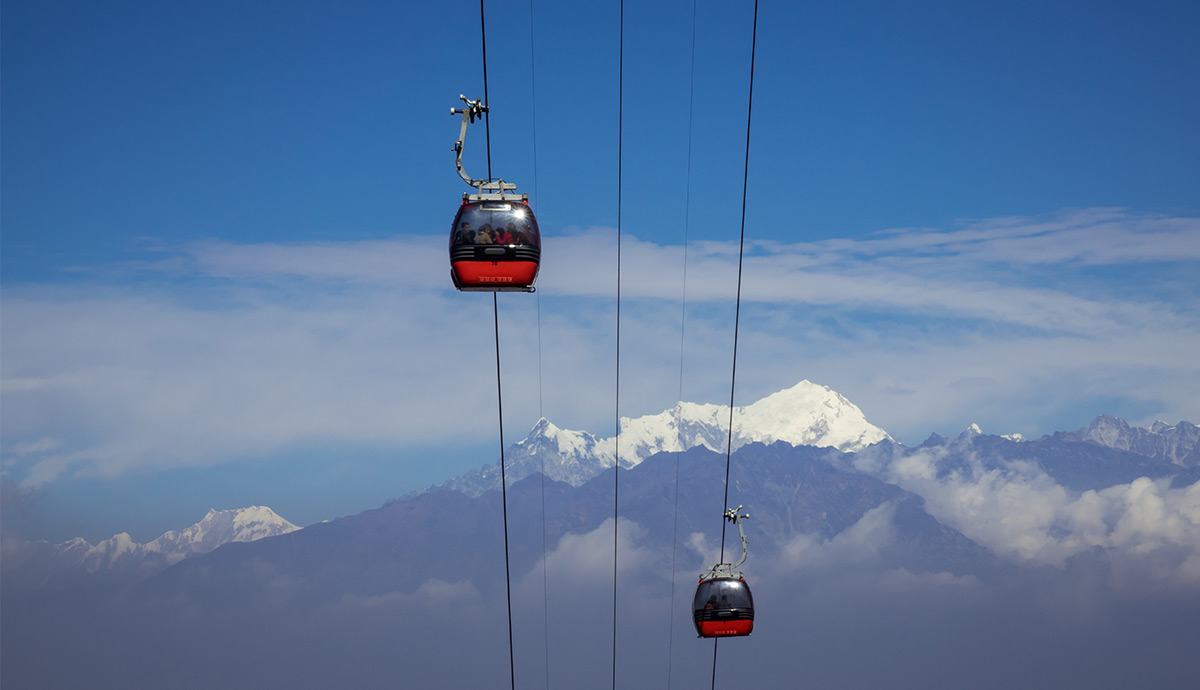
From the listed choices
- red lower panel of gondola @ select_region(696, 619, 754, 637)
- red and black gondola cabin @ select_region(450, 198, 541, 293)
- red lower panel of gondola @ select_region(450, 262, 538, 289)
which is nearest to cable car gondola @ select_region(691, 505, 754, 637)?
red lower panel of gondola @ select_region(696, 619, 754, 637)

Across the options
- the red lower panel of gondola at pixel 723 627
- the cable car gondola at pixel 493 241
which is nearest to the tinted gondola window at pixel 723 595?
the red lower panel of gondola at pixel 723 627

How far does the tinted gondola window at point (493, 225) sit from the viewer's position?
27078mm

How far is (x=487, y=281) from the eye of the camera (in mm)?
27359

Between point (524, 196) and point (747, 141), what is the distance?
518 centimetres

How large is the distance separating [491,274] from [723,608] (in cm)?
1877

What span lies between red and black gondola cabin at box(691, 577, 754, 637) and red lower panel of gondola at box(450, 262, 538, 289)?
17.5 meters

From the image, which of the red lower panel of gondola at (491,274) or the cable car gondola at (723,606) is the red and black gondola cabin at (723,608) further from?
the red lower panel of gondola at (491,274)

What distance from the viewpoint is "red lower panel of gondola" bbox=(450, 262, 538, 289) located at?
89.2 feet

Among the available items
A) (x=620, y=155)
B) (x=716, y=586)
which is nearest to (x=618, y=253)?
(x=620, y=155)

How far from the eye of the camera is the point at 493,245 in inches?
1065

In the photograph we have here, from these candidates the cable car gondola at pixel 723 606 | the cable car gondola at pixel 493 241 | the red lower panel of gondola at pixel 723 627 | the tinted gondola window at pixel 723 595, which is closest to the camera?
the cable car gondola at pixel 493 241

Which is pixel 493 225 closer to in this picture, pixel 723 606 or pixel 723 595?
pixel 723 595

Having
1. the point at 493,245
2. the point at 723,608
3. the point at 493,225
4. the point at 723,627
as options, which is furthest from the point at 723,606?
the point at 493,225

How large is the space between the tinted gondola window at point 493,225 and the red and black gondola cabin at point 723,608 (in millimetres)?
18111
